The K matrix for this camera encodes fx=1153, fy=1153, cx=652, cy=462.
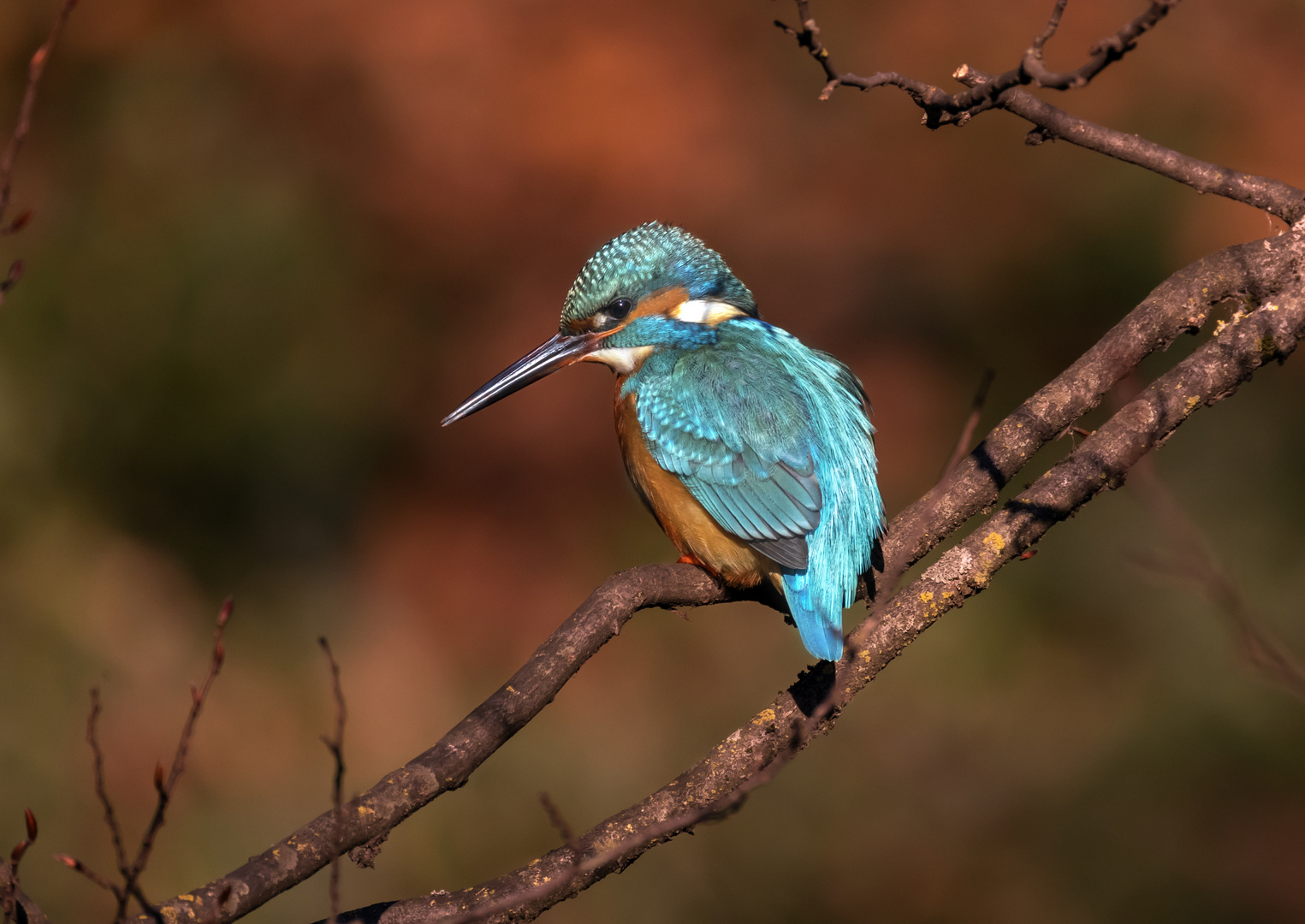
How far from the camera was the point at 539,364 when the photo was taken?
2.99 m

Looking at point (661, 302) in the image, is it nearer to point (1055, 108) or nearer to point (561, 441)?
point (1055, 108)

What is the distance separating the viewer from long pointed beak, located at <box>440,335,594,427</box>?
2.98 meters

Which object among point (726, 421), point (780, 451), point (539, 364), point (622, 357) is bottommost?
point (780, 451)

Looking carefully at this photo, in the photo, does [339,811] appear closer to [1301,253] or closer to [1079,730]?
[1301,253]

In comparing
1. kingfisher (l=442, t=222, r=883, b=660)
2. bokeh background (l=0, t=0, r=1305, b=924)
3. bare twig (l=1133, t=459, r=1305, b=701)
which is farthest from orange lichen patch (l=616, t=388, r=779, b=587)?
bokeh background (l=0, t=0, r=1305, b=924)

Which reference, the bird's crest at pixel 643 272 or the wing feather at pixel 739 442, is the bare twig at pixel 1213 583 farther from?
the bird's crest at pixel 643 272

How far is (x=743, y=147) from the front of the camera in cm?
700

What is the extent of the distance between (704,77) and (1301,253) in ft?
16.7

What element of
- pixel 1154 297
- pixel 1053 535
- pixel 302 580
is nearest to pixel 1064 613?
pixel 1053 535

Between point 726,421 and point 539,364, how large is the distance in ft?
1.95

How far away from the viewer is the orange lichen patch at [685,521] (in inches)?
105

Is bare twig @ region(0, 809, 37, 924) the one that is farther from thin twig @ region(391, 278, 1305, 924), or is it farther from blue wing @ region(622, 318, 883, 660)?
blue wing @ region(622, 318, 883, 660)

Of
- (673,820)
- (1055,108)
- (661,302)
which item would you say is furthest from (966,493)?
(673,820)

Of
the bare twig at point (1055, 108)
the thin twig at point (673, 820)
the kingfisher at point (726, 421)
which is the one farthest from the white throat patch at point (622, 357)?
the thin twig at point (673, 820)
